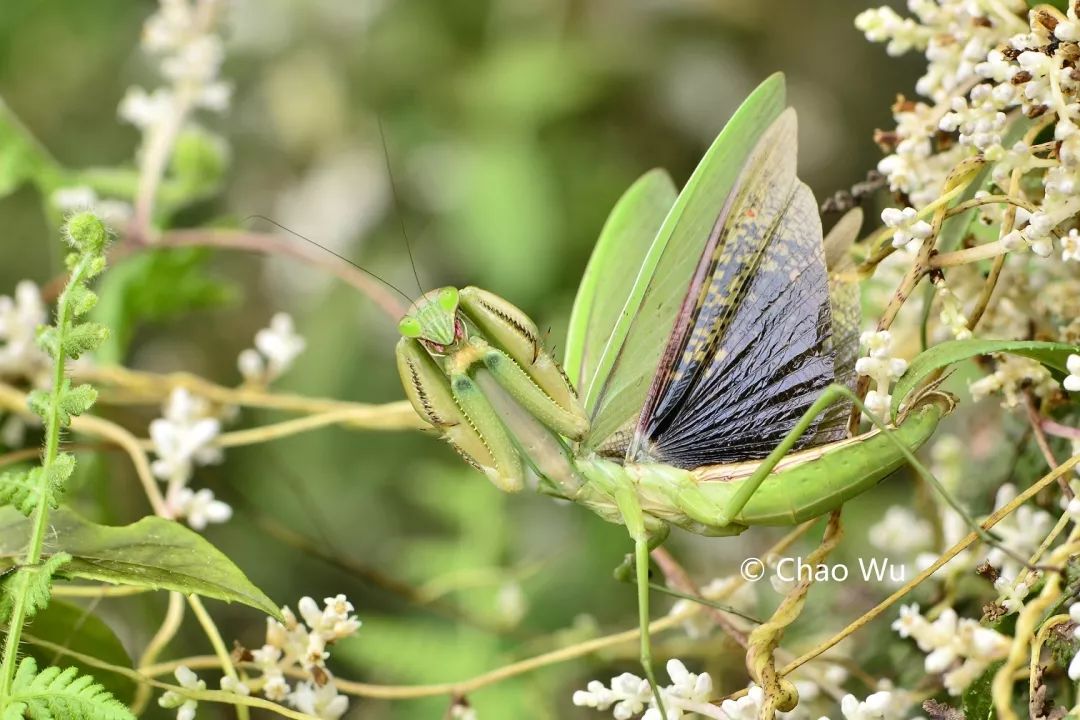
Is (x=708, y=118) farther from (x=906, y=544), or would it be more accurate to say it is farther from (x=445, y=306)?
(x=445, y=306)

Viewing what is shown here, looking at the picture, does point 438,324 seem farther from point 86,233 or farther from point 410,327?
point 86,233

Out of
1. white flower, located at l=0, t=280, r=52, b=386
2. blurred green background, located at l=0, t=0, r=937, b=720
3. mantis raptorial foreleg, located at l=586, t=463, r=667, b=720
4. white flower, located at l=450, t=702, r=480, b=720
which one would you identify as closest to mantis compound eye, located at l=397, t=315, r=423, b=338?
mantis raptorial foreleg, located at l=586, t=463, r=667, b=720

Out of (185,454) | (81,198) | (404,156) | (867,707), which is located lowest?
(867,707)

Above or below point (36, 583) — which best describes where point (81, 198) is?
above

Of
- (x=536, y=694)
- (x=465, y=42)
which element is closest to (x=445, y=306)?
(x=536, y=694)

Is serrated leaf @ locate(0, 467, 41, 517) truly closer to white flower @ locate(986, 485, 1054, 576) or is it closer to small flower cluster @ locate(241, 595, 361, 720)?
small flower cluster @ locate(241, 595, 361, 720)

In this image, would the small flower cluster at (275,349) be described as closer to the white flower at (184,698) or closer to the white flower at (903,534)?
the white flower at (184,698)

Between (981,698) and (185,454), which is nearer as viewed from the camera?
(981,698)

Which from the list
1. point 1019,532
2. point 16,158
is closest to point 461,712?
point 1019,532
